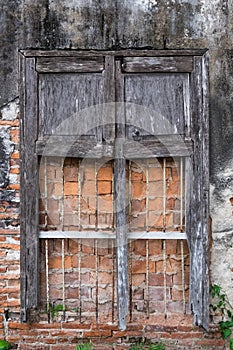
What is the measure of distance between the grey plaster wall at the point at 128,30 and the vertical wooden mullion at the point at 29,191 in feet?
0.39

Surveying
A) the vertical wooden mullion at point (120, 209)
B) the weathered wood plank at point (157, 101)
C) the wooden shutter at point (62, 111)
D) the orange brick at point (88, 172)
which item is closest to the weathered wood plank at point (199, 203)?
the weathered wood plank at point (157, 101)

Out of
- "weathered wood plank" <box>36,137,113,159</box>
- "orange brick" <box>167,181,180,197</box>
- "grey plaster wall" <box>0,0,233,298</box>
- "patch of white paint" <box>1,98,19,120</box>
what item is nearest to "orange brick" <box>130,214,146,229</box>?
"orange brick" <box>167,181,180,197</box>

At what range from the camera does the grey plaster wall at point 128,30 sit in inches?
180

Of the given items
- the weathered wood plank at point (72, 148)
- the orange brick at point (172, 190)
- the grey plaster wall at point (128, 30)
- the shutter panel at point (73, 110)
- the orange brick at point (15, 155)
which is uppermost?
the grey plaster wall at point (128, 30)

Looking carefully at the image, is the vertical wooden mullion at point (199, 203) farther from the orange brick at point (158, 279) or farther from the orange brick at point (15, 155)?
the orange brick at point (15, 155)

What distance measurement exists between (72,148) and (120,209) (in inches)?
23.3

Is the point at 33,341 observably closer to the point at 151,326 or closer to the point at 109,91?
the point at 151,326

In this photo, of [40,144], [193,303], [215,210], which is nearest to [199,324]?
[193,303]

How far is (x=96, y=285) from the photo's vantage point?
477 centimetres

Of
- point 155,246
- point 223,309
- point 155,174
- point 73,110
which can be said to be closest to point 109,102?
point 73,110

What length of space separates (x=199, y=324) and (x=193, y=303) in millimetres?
167

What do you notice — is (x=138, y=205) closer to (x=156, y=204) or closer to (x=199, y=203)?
(x=156, y=204)

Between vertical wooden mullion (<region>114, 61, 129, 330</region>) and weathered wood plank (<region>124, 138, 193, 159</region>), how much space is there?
7cm

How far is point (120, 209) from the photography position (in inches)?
183
